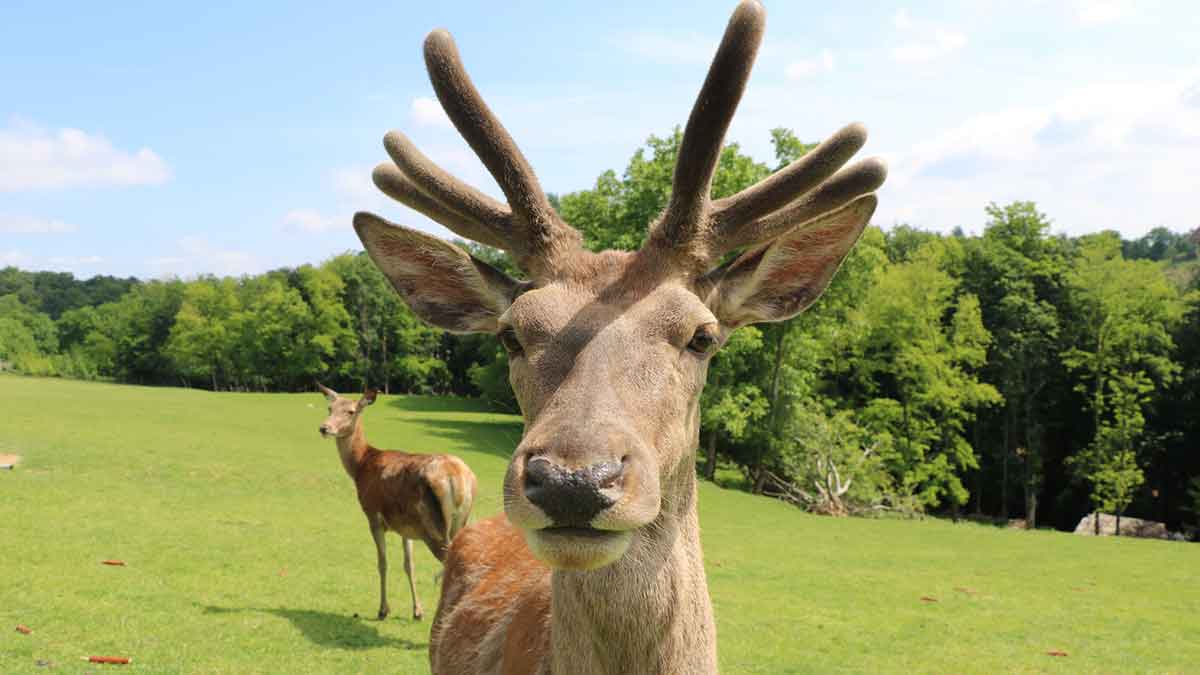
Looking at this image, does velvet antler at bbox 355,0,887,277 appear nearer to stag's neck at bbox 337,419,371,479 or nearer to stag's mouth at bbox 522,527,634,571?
stag's mouth at bbox 522,527,634,571

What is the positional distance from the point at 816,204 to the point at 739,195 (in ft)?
1.11

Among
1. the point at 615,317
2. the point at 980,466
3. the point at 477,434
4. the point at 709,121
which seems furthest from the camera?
the point at 980,466

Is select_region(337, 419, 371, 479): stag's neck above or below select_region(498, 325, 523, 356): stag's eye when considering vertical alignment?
below

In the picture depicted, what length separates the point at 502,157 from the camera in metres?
3.57

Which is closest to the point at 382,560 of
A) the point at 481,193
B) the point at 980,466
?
the point at 481,193

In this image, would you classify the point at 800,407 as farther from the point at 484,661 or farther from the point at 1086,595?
the point at 484,661

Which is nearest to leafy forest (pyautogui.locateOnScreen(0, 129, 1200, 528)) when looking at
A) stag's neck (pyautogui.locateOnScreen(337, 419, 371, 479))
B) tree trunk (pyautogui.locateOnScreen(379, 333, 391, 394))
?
stag's neck (pyautogui.locateOnScreen(337, 419, 371, 479))

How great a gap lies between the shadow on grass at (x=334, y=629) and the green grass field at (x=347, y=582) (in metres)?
0.04

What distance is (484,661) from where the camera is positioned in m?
4.36

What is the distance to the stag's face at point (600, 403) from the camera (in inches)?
91.4

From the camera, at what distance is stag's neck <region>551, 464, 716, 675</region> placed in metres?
2.89

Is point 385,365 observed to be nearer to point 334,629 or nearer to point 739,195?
point 334,629

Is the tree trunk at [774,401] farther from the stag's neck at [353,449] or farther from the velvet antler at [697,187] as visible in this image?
the velvet antler at [697,187]

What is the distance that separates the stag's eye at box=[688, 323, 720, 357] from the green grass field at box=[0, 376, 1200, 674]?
733 cm
